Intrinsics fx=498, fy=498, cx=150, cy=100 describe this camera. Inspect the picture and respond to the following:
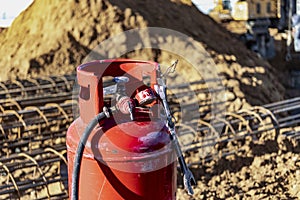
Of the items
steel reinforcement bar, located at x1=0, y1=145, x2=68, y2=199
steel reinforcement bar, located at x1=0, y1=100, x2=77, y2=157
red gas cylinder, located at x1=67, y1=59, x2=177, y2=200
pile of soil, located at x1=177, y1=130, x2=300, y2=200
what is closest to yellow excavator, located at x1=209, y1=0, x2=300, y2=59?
pile of soil, located at x1=177, y1=130, x2=300, y2=200

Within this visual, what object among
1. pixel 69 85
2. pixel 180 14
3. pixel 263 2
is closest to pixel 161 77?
pixel 69 85

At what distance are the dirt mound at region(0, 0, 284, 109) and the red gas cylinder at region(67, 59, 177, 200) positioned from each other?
18.7 ft

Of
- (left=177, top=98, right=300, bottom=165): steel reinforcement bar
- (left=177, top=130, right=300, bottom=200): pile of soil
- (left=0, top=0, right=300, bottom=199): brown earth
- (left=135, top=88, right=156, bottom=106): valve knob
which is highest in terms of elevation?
(left=135, top=88, right=156, bottom=106): valve knob

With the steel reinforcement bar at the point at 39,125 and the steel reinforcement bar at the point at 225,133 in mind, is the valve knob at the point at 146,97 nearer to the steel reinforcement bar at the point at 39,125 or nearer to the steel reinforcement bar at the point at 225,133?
the steel reinforcement bar at the point at 225,133

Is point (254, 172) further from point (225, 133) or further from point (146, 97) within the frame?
point (146, 97)

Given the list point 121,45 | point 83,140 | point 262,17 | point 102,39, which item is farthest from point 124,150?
point 262,17

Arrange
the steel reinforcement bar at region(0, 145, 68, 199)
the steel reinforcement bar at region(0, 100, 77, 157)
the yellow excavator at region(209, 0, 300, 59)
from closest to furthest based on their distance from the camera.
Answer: the steel reinforcement bar at region(0, 145, 68, 199)
the steel reinforcement bar at region(0, 100, 77, 157)
the yellow excavator at region(209, 0, 300, 59)

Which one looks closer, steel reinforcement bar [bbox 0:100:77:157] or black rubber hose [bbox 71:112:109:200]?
black rubber hose [bbox 71:112:109:200]

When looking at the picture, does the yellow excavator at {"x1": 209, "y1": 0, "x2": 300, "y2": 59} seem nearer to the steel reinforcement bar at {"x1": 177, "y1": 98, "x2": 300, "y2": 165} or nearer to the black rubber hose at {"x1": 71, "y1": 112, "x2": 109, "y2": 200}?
the steel reinforcement bar at {"x1": 177, "y1": 98, "x2": 300, "y2": 165}

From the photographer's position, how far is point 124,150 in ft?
10.6

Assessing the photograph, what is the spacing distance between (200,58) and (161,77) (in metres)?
6.37

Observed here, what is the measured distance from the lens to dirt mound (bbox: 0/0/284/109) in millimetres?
9430

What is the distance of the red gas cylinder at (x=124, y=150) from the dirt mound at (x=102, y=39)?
5.69 metres

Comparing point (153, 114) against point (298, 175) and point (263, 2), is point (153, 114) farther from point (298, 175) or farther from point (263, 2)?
point (263, 2)
